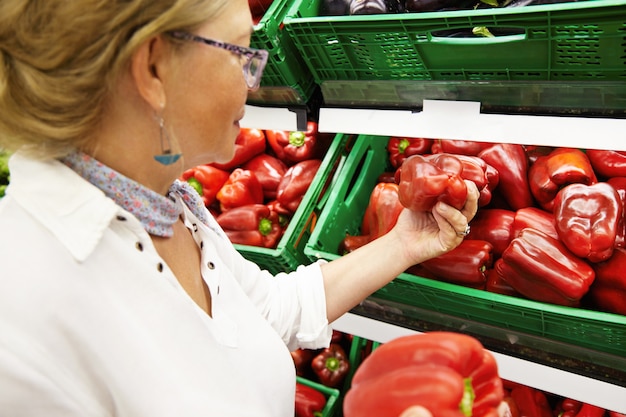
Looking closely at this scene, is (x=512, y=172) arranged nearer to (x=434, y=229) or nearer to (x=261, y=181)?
(x=434, y=229)

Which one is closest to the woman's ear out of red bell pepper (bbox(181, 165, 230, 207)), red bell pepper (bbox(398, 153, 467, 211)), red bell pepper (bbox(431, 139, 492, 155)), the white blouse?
the white blouse

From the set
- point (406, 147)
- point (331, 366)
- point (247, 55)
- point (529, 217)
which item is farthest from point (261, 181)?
point (247, 55)

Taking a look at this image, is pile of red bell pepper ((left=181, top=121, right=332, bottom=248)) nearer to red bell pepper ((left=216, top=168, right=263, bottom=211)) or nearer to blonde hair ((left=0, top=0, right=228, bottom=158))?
red bell pepper ((left=216, top=168, right=263, bottom=211))

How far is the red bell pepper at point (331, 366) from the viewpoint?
228cm

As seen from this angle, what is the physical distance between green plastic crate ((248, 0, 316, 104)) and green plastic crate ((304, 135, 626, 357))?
0.33m

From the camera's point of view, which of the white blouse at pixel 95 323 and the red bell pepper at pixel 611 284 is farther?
the red bell pepper at pixel 611 284

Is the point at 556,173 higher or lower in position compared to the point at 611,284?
higher

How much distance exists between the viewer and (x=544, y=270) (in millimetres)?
1487

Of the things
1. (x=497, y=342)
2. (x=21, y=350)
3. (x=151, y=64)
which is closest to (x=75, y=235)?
(x=21, y=350)

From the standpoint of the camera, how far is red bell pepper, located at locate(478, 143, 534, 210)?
5.78ft

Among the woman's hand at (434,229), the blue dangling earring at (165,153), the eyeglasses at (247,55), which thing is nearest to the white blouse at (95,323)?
the blue dangling earring at (165,153)

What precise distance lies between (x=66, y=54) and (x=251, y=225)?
1.45 meters

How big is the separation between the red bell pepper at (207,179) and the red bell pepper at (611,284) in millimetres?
1589

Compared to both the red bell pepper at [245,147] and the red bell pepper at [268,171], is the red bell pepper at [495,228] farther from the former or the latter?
the red bell pepper at [245,147]
